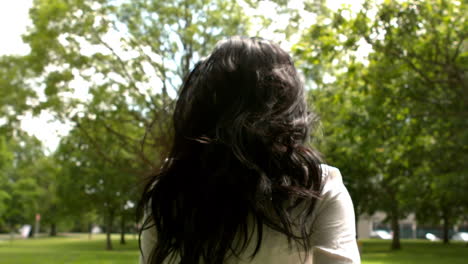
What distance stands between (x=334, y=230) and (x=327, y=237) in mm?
31

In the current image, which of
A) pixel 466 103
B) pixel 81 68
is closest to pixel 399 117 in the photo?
pixel 466 103

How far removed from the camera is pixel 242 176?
172cm

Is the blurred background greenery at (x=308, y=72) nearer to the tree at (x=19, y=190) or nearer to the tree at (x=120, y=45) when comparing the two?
the tree at (x=120, y=45)

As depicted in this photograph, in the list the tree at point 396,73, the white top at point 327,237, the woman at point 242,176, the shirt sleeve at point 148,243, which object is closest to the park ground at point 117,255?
the tree at point 396,73

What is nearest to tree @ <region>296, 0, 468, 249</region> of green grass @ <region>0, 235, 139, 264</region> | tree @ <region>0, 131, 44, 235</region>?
green grass @ <region>0, 235, 139, 264</region>

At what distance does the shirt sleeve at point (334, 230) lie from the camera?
1540 millimetres

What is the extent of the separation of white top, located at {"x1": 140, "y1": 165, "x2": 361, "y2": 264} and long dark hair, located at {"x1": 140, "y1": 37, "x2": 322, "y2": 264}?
29 mm

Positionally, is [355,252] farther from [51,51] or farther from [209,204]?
[51,51]

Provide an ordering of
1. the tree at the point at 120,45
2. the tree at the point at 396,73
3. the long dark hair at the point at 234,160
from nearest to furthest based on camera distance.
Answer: the long dark hair at the point at 234,160, the tree at the point at 396,73, the tree at the point at 120,45

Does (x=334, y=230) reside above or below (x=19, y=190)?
above

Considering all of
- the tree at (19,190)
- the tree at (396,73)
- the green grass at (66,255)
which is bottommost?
the green grass at (66,255)

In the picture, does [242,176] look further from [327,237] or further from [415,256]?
[415,256]

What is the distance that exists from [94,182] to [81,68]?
17780 millimetres

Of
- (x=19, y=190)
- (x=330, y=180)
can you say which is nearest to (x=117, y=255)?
(x=330, y=180)
